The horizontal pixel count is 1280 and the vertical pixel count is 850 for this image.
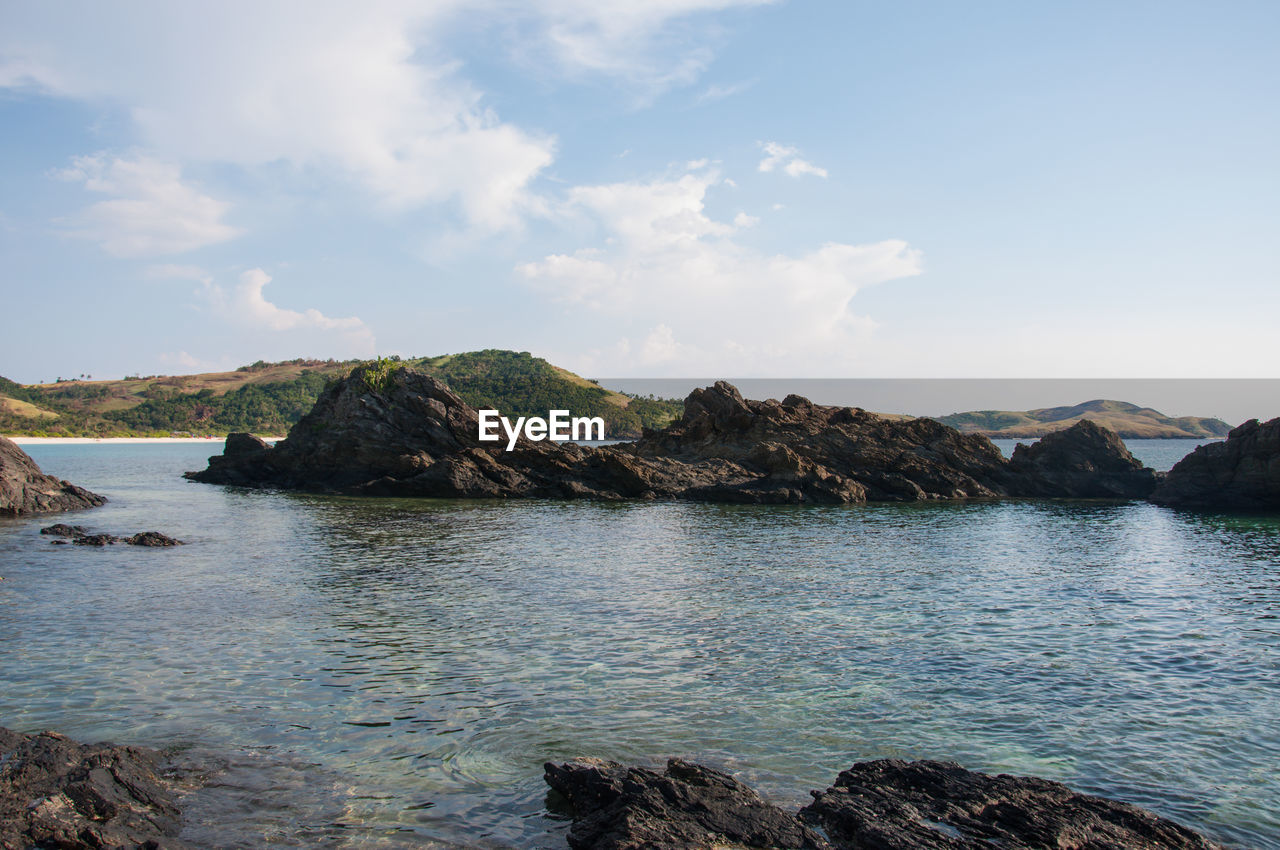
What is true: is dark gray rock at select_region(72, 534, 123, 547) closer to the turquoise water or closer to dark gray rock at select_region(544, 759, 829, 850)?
the turquoise water

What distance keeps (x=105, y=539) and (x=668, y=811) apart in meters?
33.9

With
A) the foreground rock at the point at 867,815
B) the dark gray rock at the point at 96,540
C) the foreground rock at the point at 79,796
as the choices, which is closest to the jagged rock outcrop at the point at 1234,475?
the foreground rock at the point at 867,815

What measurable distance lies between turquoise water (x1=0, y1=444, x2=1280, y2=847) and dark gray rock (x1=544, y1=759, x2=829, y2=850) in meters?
0.58

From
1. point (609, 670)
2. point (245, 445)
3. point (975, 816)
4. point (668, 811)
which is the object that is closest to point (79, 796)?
point (668, 811)

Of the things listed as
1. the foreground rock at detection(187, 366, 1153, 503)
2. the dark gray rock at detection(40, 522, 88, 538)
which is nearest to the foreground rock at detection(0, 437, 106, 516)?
the dark gray rock at detection(40, 522, 88, 538)

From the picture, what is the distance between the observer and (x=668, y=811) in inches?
357

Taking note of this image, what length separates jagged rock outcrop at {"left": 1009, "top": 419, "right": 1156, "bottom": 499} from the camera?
201 feet

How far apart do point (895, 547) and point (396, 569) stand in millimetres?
21349

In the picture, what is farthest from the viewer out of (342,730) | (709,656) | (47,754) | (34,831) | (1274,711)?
(709,656)

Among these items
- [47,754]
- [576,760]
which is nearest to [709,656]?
[576,760]

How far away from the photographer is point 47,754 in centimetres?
1030

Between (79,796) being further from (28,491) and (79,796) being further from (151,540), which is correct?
(28,491)

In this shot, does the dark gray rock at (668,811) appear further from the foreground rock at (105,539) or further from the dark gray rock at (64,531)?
the dark gray rock at (64,531)

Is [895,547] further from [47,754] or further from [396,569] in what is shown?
[47,754]
